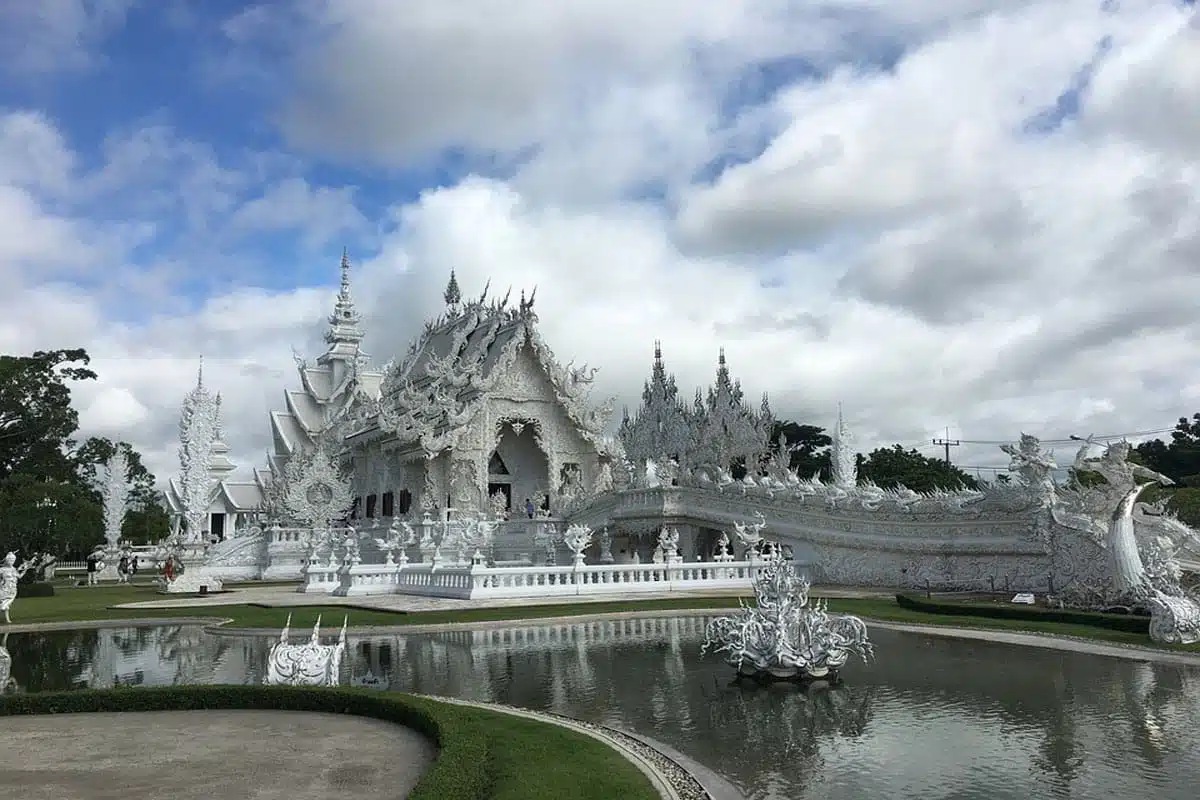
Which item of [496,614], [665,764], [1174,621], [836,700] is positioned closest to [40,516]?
[496,614]

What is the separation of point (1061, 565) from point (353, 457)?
28.4 meters

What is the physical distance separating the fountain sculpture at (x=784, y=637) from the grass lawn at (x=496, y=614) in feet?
14.8

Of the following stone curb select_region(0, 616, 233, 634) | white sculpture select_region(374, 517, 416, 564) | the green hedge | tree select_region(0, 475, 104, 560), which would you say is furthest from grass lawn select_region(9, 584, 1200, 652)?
tree select_region(0, 475, 104, 560)

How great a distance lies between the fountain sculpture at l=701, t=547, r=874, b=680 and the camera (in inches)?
363

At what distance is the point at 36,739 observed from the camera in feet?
23.9

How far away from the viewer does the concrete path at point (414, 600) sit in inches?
687

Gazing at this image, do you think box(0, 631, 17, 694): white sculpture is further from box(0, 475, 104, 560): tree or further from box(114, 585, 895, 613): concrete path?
box(0, 475, 104, 560): tree

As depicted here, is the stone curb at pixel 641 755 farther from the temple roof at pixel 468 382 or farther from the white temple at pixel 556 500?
the temple roof at pixel 468 382

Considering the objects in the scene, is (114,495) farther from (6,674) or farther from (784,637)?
(784,637)

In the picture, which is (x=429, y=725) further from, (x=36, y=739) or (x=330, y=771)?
(x=36, y=739)

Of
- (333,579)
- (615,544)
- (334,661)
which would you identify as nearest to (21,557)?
(333,579)

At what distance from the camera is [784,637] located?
9258mm

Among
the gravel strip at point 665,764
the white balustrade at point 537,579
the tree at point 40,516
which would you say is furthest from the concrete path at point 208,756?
the tree at point 40,516

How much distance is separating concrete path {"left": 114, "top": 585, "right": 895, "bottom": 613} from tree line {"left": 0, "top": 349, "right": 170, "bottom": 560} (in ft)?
44.6
